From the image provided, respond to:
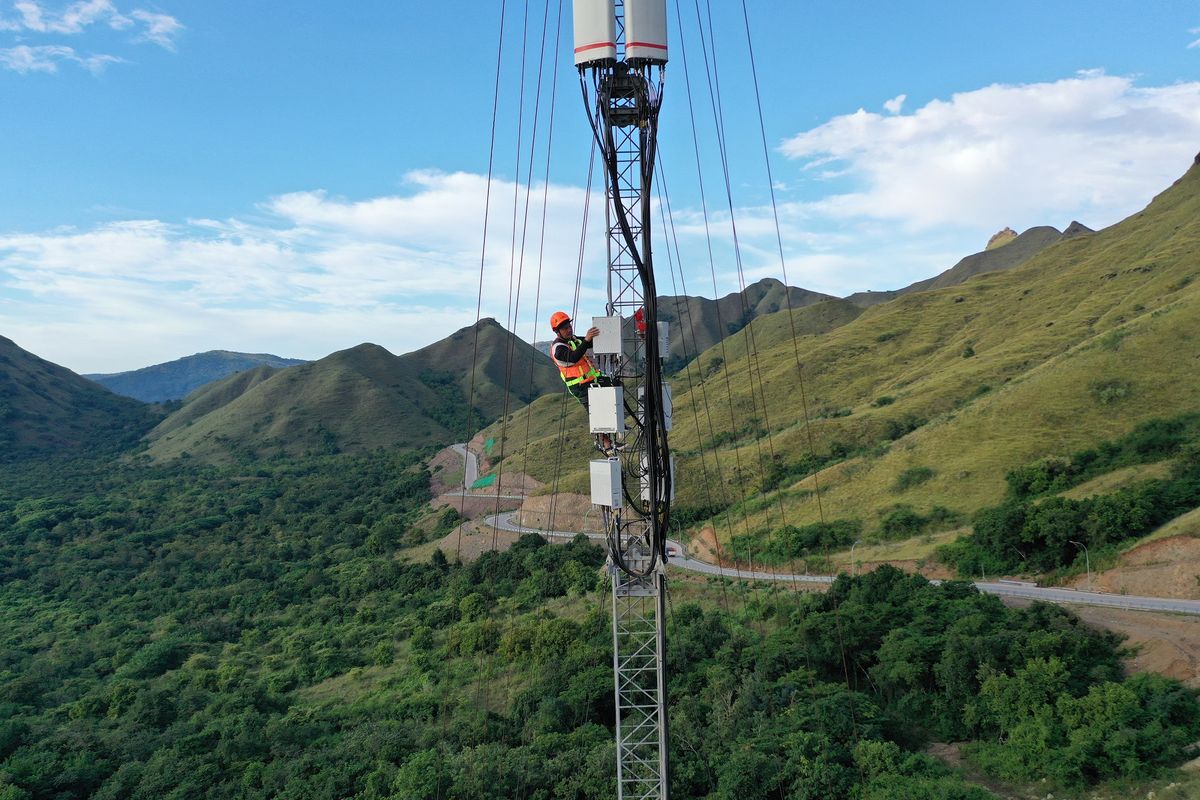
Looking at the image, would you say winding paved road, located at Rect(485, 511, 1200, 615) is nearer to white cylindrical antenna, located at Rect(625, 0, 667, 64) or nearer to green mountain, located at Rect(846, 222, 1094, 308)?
white cylindrical antenna, located at Rect(625, 0, 667, 64)

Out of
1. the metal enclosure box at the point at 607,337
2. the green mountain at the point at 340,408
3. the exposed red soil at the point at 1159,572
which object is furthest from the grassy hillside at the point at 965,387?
the green mountain at the point at 340,408

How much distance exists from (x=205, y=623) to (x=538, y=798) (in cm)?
3374

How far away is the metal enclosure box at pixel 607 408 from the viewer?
511 inches

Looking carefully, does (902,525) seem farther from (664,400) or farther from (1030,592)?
(664,400)

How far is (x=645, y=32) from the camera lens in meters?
12.7

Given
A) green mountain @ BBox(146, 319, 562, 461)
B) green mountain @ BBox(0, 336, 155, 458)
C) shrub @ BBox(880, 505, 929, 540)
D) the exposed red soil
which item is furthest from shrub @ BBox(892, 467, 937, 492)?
green mountain @ BBox(0, 336, 155, 458)

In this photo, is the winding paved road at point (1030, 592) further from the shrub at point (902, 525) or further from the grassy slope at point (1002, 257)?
the grassy slope at point (1002, 257)

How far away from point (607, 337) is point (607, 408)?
4.23 feet

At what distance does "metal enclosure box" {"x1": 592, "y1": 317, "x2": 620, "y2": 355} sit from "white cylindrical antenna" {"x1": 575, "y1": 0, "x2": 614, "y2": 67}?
459cm

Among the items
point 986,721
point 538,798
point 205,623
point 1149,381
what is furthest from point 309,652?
point 1149,381

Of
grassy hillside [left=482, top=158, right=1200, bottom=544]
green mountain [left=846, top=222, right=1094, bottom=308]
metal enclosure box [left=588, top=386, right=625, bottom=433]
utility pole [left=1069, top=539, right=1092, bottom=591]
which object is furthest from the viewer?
green mountain [left=846, top=222, right=1094, bottom=308]

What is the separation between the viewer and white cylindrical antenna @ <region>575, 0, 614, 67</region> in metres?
12.7

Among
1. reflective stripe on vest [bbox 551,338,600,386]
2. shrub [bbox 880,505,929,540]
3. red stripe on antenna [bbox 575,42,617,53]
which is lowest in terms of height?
shrub [bbox 880,505,929,540]

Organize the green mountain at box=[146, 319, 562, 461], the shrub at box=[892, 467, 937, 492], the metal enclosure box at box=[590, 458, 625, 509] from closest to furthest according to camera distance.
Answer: the metal enclosure box at box=[590, 458, 625, 509]
the shrub at box=[892, 467, 937, 492]
the green mountain at box=[146, 319, 562, 461]
